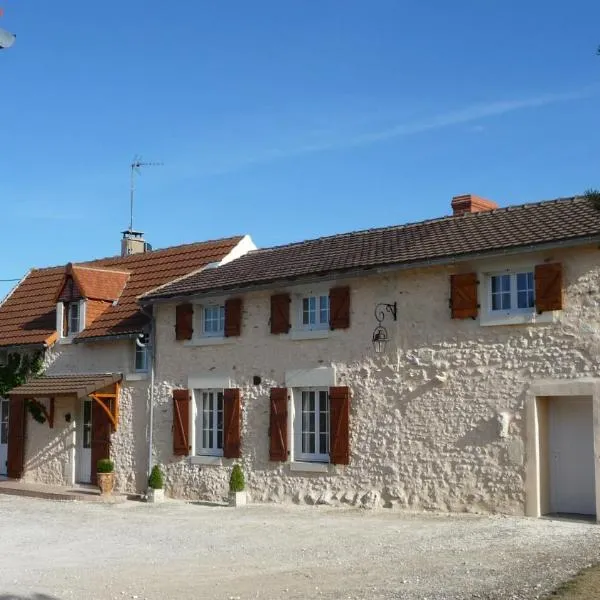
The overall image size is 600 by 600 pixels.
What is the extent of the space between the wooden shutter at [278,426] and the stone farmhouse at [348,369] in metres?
0.03

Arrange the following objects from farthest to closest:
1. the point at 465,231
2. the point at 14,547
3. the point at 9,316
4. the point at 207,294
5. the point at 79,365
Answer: the point at 9,316, the point at 79,365, the point at 207,294, the point at 465,231, the point at 14,547

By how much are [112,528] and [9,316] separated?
11.5m

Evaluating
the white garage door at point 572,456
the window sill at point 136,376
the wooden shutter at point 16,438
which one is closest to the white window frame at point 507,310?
the white garage door at point 572,456

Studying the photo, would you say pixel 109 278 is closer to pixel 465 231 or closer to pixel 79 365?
pixel 79 365

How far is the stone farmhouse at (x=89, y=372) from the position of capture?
66.6 feet

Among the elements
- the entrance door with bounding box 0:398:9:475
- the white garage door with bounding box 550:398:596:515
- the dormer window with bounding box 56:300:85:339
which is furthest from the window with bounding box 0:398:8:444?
the white garage door with bounding box 550:398:596:515

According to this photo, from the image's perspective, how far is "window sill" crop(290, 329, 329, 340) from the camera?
55.7 ft

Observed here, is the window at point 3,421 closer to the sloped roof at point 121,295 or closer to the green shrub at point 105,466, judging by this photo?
the sloped roof at point 121,295

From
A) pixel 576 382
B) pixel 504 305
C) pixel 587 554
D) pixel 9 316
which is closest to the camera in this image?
pixel 587 554

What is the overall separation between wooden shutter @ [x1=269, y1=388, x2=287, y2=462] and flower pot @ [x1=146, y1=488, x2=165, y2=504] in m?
3.01

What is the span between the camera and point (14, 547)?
41.9 feet

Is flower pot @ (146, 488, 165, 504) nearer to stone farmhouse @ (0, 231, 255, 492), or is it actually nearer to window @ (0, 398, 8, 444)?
stone farmhouse @ (0, 231, 255, 492)

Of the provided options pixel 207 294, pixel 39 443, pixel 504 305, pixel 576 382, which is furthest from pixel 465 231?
pixel 39 443

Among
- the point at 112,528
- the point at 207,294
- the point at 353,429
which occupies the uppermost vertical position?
the point at 207,294
